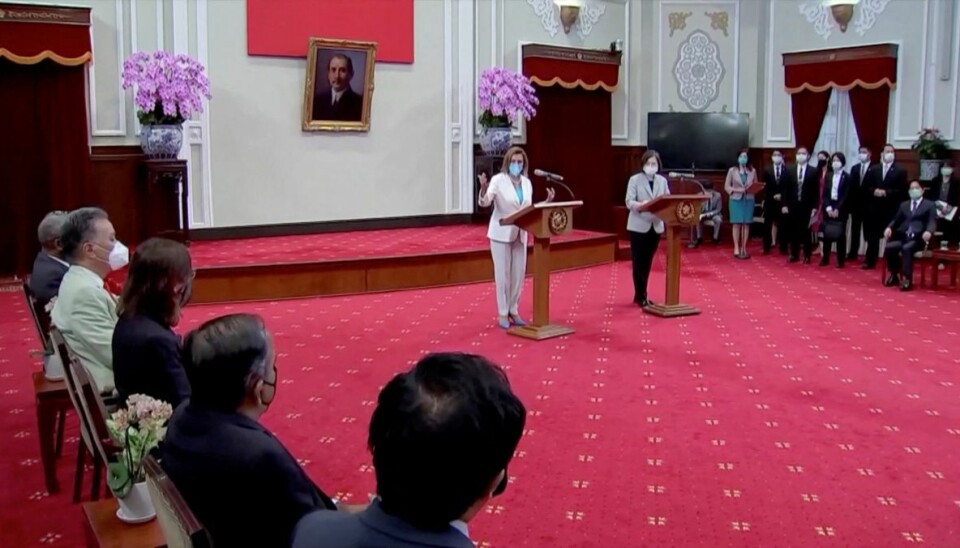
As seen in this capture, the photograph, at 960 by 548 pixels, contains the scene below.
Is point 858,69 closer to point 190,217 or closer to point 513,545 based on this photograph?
point 190,217

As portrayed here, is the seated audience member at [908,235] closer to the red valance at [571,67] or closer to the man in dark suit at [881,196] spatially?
the man in dark suit at [881,196]

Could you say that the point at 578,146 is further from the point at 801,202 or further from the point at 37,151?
the point at 37,151

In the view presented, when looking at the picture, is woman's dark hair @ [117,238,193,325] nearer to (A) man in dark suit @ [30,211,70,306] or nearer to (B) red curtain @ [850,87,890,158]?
(A) man in dark suit @ [30,211,70,306]

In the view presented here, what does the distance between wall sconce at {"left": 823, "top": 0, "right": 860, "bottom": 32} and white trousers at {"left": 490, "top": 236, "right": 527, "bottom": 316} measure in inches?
282

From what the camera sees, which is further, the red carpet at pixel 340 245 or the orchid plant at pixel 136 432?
the red carpet at pixel 340 245

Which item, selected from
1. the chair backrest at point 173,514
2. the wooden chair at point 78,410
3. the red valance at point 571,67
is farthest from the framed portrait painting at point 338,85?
the chair backrest at point 173,514

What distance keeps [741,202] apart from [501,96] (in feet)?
10.9

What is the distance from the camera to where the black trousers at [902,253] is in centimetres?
885

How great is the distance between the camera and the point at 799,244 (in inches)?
431

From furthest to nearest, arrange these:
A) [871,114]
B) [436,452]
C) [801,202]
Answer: [871,114] → [801,202] → [436,452]

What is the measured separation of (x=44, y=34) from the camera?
27.3 feet

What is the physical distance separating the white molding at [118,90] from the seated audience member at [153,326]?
678 centimetres

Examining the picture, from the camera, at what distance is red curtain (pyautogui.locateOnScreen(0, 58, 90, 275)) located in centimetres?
853

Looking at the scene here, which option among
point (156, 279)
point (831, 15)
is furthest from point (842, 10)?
point (156, 279)
